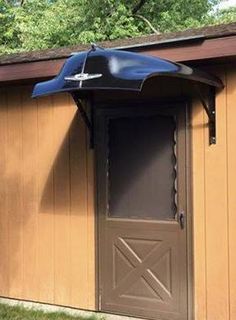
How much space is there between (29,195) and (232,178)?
2284 mm

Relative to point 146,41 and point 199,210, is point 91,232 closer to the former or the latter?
point 199,210

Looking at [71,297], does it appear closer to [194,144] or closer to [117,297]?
[117,297]

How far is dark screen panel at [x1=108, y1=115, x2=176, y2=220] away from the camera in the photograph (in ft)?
15.4

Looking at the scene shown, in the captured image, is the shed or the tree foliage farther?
the tree foliage

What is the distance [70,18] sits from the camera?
15703mm

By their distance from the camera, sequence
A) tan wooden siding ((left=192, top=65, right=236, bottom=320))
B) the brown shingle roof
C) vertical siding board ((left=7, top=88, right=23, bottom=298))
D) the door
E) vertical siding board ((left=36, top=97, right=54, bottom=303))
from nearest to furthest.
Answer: the brown shingle roof < tan wooden siding ((left=192, top=65, right=236, bottom=320)) < the door < vertical siding board ((left=36, top=97, right=54, bottom=303)) < vertical siding board ((left=7, top=88, right=23, bottom=298))

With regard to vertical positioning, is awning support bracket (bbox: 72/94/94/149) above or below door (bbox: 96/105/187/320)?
above

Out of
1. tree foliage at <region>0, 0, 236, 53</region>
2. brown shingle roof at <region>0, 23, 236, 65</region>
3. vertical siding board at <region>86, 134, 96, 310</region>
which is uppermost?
tree foliage at <region>0, 0, 236, 53</region>

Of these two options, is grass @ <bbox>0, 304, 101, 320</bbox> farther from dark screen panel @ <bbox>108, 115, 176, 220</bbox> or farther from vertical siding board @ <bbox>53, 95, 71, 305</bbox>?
dark screen panel @ <bbox>108, 115, 176, 220</bbox>

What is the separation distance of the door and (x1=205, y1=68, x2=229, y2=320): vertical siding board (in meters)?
0.23

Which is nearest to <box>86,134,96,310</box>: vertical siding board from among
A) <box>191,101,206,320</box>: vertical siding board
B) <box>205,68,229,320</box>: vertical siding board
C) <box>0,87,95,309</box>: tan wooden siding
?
<box>0,87,95,309</box>: tan wooden siding

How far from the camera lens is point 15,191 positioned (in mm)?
5680

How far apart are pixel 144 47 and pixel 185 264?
6.50ft

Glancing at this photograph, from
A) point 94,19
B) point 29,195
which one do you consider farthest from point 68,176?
point 94,19
